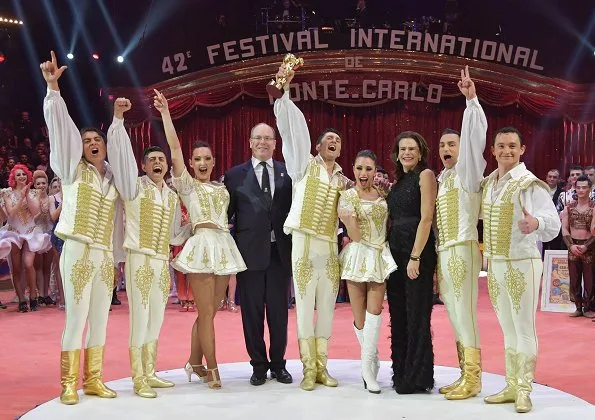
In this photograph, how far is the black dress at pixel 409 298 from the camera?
4578 millimetres

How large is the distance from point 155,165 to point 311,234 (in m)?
1.08

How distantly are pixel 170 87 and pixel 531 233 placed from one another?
9451mm

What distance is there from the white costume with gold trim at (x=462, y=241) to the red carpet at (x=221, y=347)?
967 millimetres

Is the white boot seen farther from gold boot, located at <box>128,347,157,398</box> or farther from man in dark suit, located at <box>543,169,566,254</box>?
man in dark suit, located at <box>543,169,566,254</box>

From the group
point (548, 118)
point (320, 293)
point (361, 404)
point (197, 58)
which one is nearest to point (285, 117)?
point (320, 293)

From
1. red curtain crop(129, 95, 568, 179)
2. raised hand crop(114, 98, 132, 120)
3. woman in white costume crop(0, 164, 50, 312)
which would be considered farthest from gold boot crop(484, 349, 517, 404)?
red curtain crop(129, 95, 568, 179)

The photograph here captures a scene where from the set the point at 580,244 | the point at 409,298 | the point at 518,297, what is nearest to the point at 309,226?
the point at 409,298

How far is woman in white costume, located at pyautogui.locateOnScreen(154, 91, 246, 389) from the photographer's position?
4.73 metres

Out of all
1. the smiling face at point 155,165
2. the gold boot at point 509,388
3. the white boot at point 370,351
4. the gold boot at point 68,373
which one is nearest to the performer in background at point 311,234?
the white boot at point 370,351

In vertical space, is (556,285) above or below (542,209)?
below

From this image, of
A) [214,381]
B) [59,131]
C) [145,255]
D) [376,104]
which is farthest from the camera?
[376,104]

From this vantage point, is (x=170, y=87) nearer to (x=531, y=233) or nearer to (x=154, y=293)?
(x=154, y=293)

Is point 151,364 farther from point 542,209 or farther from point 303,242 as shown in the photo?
point 542,209

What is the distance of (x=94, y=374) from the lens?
455 centimetres
